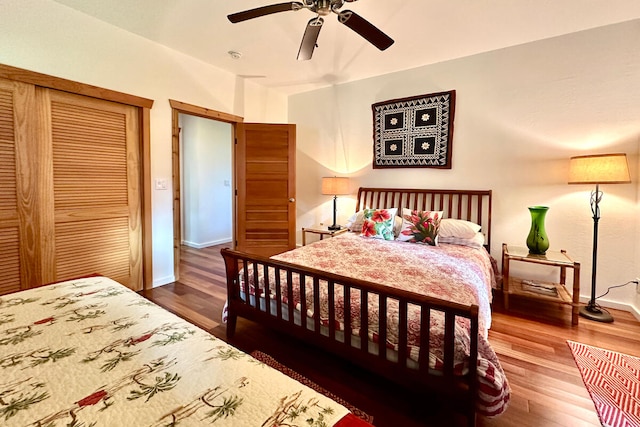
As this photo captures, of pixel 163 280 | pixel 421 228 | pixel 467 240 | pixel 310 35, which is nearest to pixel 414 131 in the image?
pixel 421 228

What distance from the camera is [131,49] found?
9.16 feet

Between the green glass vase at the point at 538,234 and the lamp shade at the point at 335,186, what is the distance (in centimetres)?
206

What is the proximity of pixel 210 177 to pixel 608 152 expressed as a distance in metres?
Answer: 5.38

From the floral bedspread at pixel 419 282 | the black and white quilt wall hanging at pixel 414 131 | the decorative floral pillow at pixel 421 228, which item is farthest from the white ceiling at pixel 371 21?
the floral bedspread at pixel 419 282

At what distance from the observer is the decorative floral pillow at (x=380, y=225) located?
121 inches

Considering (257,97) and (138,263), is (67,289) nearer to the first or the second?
(138,263)

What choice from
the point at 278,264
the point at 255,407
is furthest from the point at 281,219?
the point at 255,407

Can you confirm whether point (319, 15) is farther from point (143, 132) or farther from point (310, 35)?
point (143, 132)

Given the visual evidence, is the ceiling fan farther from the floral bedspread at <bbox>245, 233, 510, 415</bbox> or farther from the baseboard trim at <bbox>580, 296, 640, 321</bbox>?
the baseboard trim at <bbox>580, 296, 640, 321</bbox>

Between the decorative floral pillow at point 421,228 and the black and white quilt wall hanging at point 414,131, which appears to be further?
the black and white quilt wall hanging at point 414,131

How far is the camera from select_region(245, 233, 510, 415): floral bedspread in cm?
126

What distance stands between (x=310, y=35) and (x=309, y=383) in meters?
2.28

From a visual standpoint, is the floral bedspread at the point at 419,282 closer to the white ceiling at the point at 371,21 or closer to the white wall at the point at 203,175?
the white ceiling at the point at 371,21

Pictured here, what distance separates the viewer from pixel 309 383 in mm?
1642
